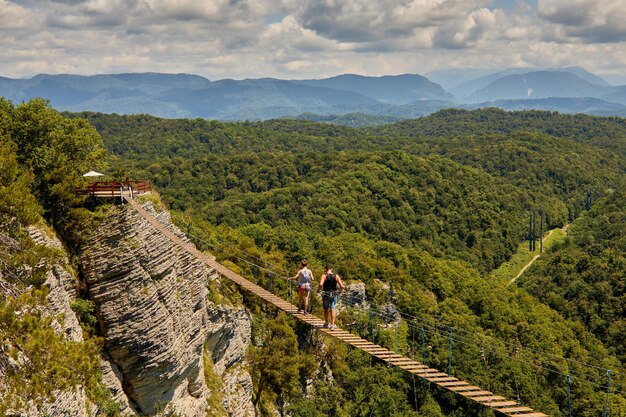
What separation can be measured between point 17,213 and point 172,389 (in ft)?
28.1

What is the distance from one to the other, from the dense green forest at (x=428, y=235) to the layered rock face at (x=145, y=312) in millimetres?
3486

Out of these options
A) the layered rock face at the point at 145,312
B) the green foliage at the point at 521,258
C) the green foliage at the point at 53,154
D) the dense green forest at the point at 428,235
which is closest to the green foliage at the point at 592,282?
the dense green forest at the point at 428,235

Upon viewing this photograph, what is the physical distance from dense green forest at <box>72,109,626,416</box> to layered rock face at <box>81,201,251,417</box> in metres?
3.49

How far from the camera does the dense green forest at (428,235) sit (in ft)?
115

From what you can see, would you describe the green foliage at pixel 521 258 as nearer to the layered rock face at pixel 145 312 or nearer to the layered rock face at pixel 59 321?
the layered rock face at pixel 145 312

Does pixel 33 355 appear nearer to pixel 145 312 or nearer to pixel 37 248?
pixel 37 248

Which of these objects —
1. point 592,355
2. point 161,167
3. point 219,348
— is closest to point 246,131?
point 161,167

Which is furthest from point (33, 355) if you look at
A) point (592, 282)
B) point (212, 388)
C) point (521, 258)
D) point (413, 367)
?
point (521, 258)

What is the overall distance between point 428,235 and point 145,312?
235 ft

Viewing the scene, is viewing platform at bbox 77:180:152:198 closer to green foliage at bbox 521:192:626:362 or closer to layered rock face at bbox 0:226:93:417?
layered rock face at bbox 0:226:93:417

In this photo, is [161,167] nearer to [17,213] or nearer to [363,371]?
[363,371]

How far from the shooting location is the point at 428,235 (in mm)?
82750

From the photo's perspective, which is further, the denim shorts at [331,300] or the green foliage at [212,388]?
the green foliage at [212,388]

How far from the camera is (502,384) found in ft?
114
